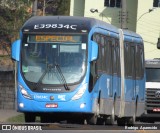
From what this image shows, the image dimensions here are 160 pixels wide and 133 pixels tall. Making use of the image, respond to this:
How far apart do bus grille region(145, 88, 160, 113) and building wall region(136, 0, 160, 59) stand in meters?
35.2

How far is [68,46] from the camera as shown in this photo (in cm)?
2383

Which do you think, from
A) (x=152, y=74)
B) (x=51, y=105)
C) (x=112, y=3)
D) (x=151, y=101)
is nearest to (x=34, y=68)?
(x=51, y=105)

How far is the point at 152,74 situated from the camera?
1314 inches

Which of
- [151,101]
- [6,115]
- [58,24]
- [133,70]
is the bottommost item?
[6,115]

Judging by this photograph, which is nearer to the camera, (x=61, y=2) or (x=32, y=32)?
(x=32, y=32)

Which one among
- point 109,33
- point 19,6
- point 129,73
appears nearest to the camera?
point 109,33

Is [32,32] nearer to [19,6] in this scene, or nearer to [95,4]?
[19,6]

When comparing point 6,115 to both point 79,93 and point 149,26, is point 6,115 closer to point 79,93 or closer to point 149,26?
point 79,93

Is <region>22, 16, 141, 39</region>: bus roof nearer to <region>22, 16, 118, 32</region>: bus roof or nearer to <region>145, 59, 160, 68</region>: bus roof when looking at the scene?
<region>22, 16, 118, 32</region>: bus roof

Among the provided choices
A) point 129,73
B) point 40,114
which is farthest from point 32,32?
point 129,73

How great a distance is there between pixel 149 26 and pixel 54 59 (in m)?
45.8

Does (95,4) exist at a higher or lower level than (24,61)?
lower

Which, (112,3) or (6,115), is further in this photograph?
(112,3)

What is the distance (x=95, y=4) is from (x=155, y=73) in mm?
39266
